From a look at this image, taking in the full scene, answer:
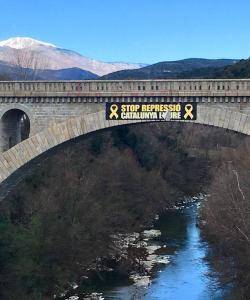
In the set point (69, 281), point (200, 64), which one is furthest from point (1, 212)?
point (200, 64)

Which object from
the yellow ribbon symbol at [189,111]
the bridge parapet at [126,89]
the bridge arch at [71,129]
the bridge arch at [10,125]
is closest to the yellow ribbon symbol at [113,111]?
the bridge arch at [71,129]

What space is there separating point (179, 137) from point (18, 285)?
45.3 m

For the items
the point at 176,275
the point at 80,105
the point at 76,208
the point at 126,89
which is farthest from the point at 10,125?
the point at 176,275

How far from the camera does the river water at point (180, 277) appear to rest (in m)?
26.5

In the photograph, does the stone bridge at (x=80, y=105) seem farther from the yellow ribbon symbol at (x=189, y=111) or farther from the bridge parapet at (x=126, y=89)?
the yellow ribbon symbol at (x=189, y=111)

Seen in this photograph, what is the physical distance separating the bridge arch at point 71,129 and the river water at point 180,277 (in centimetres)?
667

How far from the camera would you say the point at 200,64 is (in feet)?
520

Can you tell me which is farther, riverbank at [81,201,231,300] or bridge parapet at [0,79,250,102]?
riverbank at [81,201,231,300]

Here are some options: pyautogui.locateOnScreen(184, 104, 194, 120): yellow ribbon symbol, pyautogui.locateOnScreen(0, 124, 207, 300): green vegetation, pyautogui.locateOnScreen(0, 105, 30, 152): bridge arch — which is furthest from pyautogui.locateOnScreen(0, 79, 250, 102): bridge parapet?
pyautogui.locateOnScreen(0, 124, 207, 300): green vegetation

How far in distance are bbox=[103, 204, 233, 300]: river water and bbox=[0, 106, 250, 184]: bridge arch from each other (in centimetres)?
667

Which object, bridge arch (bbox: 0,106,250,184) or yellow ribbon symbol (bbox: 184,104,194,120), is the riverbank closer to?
bridge arch (bbox: 0,106,250,184)

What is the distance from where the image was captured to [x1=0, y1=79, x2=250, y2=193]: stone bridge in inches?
909

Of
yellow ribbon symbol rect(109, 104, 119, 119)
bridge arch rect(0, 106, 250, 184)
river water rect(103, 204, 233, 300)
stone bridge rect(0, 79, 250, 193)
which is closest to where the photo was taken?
bridge arch rect(0, 106, 250, 184)

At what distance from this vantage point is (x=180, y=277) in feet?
95.1
